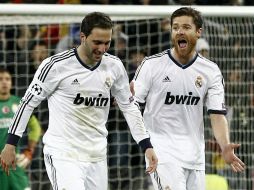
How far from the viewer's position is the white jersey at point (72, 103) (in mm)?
7371

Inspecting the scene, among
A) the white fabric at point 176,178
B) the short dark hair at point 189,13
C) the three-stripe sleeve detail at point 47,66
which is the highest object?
the short dark hair at point 189,13

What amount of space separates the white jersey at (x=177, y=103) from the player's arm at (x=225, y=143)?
76mm

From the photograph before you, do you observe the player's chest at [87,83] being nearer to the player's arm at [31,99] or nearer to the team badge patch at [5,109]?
the player's arm at [31,99]

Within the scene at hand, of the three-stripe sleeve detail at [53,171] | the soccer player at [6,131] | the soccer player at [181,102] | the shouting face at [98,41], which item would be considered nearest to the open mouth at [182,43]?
the soccer player at [181,102]

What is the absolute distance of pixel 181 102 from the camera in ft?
26.1

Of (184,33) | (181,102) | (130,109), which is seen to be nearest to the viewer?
(130,109)

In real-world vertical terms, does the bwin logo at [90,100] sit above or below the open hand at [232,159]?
above

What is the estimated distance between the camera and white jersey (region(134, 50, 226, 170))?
313 inches

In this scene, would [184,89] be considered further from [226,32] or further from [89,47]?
[226,32]

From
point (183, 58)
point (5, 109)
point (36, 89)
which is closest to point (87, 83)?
point (36, 89)

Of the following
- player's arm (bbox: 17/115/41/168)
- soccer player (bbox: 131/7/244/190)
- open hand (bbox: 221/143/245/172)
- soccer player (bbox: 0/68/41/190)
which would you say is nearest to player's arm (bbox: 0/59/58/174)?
soccer player (bbox: 131/7/244/190)

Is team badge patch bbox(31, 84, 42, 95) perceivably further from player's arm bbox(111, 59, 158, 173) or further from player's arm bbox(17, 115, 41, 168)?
player's arm bbox(17, 115, 41, 168)

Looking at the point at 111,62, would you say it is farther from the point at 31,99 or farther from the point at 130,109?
the point at 31,99

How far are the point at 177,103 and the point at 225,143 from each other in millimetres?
514
